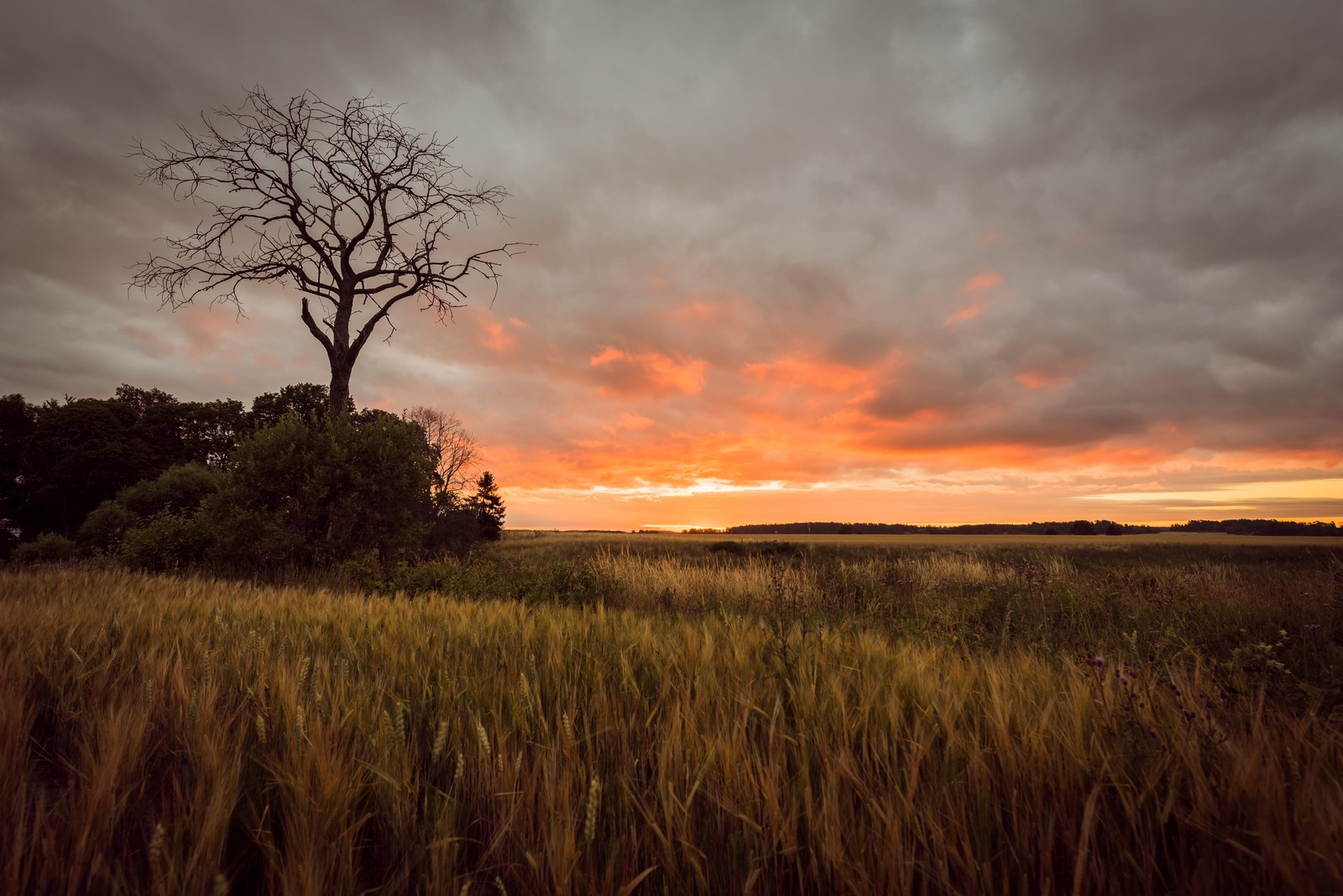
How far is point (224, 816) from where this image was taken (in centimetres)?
127

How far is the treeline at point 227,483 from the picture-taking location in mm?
10969

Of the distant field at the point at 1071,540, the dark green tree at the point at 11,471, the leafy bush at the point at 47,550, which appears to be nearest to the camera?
the leafy bush at the point at 47,550

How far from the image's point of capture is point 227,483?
11266 mm

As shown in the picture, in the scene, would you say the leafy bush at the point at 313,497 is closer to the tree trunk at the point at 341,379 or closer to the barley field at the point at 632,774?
the tree trunk at the point at 341,379

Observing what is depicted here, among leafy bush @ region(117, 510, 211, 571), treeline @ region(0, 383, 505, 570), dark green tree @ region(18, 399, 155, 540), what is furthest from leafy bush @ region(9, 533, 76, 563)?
leafy bush @ region(117, 510, 211, 571)

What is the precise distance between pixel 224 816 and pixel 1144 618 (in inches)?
389

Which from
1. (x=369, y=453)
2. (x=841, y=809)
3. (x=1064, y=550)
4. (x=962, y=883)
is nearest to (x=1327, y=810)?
(x=962, y=883)

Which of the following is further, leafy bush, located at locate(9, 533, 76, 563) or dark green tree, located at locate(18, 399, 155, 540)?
dark green tree, located at locate(18, 399, 155, 540)

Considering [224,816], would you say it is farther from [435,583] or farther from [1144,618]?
[1144,618]

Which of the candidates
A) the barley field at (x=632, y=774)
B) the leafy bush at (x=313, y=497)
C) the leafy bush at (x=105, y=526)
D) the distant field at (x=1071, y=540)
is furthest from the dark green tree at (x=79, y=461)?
the barley field at (x=632, y=774)

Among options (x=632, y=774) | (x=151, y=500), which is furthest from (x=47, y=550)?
(x=632, y=774)

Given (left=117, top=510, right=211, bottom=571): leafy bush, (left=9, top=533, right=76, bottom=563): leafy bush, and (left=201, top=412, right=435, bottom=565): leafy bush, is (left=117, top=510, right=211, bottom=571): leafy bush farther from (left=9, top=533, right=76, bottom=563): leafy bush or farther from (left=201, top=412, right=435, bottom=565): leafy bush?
(left=9, top=533, right=76, bottom=563): leafy bush

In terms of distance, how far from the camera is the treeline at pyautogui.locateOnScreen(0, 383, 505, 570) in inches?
432

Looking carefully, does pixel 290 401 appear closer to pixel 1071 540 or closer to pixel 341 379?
pixel 341 379
